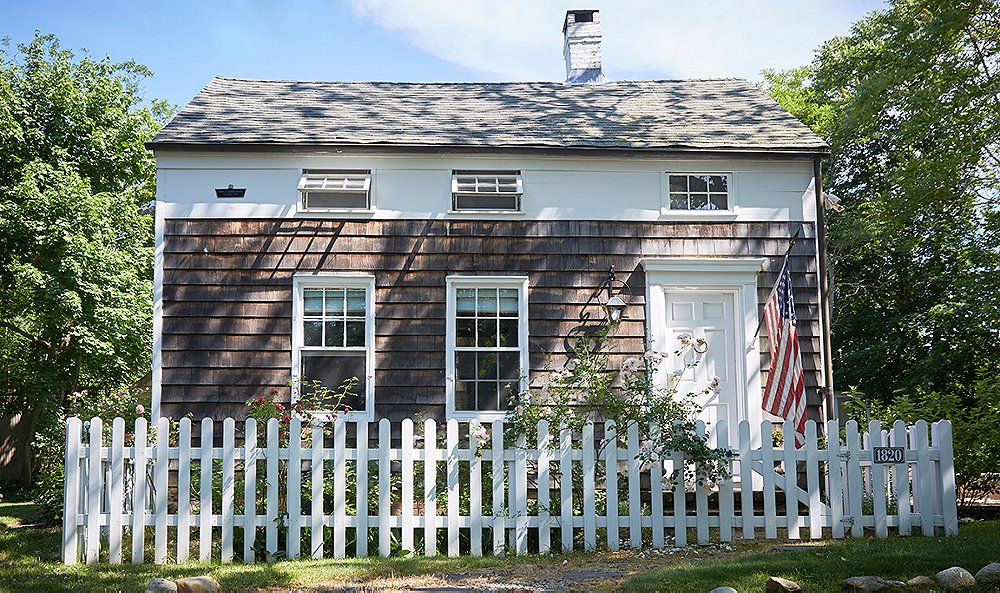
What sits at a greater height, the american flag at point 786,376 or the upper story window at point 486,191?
the upper story window at point 486,191

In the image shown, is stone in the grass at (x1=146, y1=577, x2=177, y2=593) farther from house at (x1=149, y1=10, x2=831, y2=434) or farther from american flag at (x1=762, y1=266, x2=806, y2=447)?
american flag at (x1=762, y1=266, x2=806, y2=447)

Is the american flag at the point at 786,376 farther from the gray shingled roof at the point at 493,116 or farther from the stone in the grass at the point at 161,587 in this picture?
the stone in the grass at the point at 161,587

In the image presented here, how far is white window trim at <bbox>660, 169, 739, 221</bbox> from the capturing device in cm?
1059

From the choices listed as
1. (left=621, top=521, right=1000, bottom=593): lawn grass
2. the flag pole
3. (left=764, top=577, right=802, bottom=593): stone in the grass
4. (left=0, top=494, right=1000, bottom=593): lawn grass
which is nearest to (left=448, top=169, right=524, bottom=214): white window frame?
the flag pole

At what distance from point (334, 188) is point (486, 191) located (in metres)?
1.83

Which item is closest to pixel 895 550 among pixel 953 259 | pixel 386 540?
pixel 386 540

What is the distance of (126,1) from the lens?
1352 cm

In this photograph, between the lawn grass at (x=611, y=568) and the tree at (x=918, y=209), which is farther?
the tree at (x=918, y=209)

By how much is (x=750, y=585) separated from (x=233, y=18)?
9633 mm

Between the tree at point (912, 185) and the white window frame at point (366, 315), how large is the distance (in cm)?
659

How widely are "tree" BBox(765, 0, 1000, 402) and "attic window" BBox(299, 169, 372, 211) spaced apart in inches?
248

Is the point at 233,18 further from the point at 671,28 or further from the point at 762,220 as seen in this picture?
the point at 671,28

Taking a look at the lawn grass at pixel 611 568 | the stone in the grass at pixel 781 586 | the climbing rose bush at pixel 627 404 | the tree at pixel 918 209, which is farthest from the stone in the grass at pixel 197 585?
the tree at pixel 918 209

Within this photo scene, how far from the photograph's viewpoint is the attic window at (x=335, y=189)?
10.5 m
